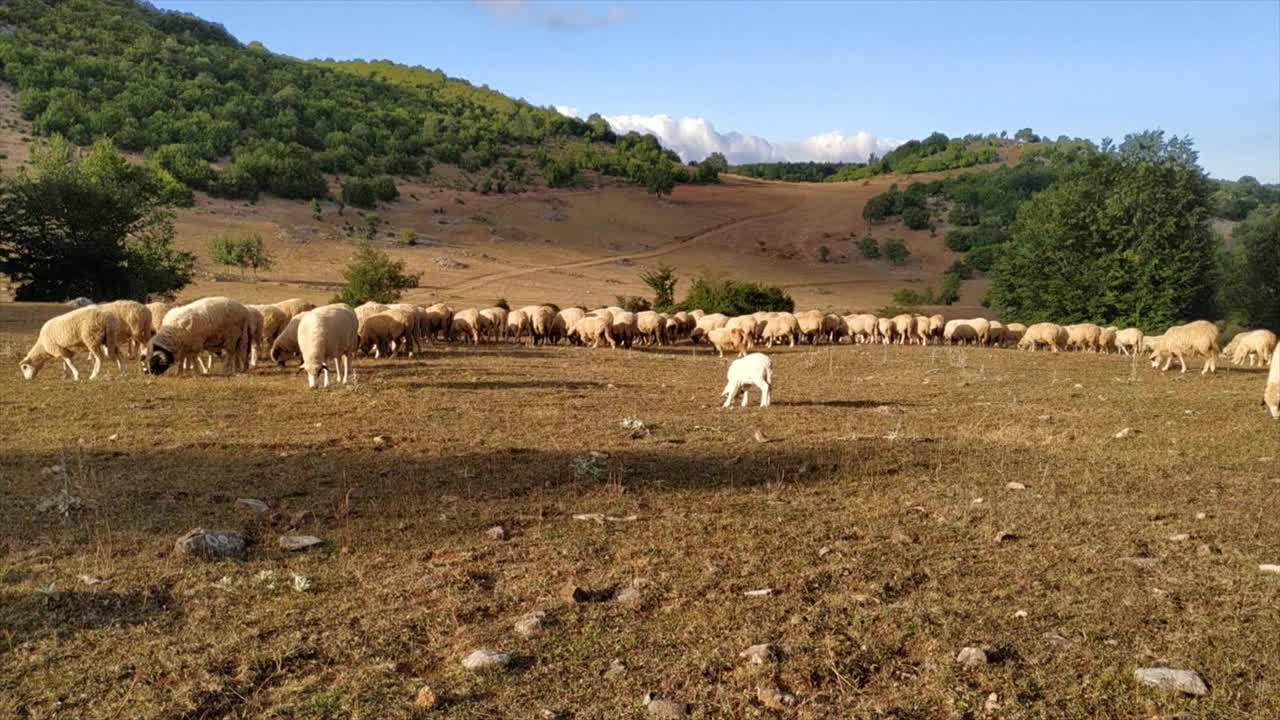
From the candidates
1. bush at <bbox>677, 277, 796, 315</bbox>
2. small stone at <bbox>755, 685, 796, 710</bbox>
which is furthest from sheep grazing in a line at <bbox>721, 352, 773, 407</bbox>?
bush at <bbox>677, 277, 796, 315</bbox>

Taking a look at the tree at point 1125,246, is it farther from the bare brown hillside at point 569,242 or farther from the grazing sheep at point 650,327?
the grazing sheep at point 650,327

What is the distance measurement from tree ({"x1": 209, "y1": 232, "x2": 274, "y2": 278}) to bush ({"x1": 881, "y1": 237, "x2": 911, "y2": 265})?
53.7 meters

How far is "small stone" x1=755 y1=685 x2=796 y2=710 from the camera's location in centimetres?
408

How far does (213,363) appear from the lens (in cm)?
2027

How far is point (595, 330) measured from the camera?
1205 inches

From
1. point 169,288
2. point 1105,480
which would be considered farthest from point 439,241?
point 1105,480

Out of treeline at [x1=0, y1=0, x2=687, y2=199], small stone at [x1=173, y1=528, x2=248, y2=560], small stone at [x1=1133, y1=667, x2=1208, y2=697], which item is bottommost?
small stone at [x1=1133, y1=667, x2=1208, y2=697]

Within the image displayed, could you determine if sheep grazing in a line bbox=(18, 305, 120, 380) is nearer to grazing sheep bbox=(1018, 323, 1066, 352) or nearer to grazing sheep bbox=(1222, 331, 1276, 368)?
grazing sheep bbox=(1222, 331, 1276, 368)

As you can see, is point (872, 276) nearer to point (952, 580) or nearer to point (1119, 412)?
point (1119, 412)

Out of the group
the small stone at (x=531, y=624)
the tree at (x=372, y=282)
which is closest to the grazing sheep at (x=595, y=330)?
the tree at (x=372, y=282)

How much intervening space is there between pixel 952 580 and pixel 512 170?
98.8m

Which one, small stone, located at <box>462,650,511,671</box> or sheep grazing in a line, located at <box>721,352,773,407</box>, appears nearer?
small stone, located at <box>462,650,511,671</box>

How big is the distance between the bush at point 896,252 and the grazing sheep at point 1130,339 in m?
47.2

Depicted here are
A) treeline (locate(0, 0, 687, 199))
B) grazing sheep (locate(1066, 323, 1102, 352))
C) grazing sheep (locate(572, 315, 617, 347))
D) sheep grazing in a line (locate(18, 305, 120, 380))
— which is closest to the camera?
sheep grazing in a line (locate(18, 305, 120, 380))
